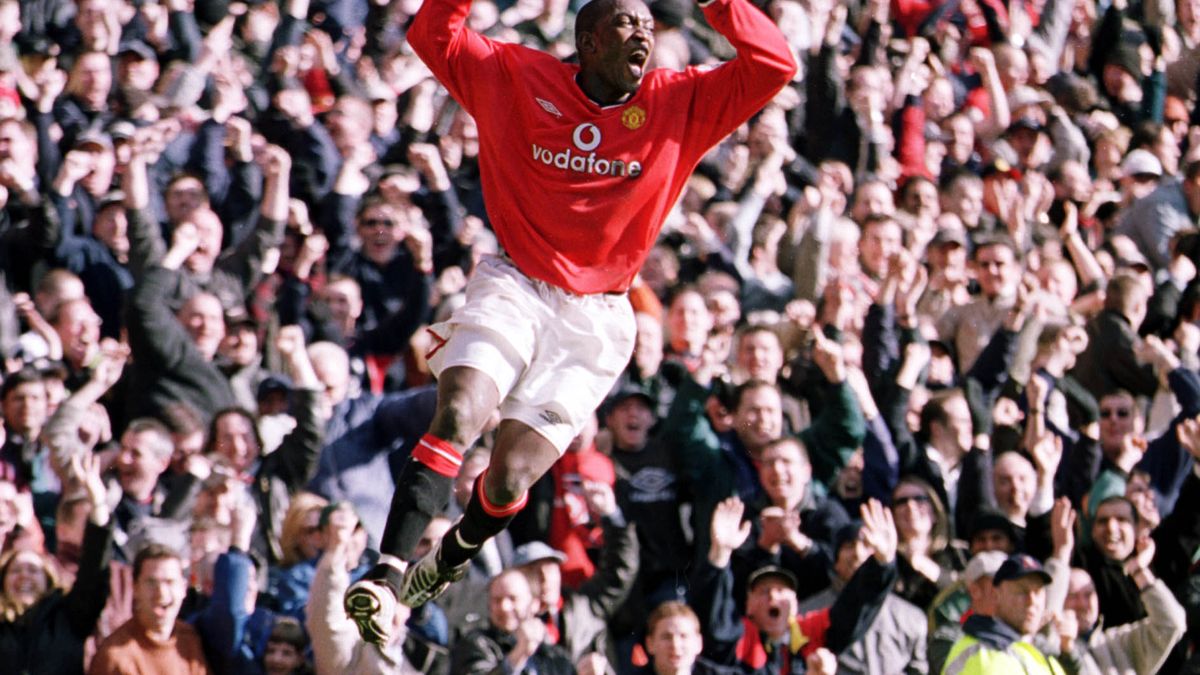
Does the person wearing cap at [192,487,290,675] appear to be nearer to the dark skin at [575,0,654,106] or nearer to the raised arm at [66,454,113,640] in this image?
the raised arm at [66,454,113,640]

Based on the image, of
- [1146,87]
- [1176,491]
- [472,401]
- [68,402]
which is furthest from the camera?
[1146,87]

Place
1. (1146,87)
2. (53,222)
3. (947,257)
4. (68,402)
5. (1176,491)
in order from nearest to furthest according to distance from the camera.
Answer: (68,402), (53,222), (1176,491), (947,257), (1146,87)

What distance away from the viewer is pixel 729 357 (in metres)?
12.2

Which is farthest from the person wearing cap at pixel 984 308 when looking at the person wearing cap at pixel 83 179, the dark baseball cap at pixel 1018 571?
the person wearing cap at pixel 83 179

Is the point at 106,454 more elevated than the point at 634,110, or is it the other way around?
the point at 634,110

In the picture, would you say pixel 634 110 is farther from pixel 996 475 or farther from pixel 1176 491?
pixel 1176 491

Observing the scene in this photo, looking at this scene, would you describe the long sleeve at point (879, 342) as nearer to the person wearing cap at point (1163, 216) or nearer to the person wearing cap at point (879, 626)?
the person wearing cap at point (879, 626)

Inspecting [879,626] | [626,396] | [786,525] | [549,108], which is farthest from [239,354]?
[549,108]

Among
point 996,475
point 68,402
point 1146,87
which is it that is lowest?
point 1146,87

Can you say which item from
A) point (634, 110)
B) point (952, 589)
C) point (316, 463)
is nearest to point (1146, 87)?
point (952, 589)

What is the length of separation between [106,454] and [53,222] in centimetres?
134

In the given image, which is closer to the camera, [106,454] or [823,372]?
[106,454]

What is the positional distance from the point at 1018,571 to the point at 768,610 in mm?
1128

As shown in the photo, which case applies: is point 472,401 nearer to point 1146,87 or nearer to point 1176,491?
point 1176,491
